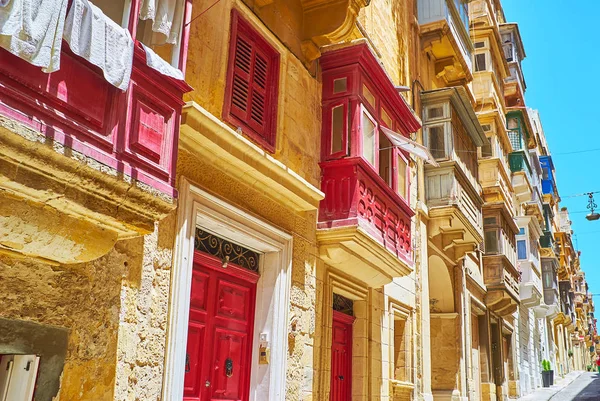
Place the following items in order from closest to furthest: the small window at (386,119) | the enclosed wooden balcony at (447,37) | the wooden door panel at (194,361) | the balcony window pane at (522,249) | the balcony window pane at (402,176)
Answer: the wooden door panel at (194,361) → the small window at (386,119) → the balcony window pane at (402,176) → the enclosed wooden balcony at (447,37) → the balcony window pane at (522,249)

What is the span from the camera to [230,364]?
7273 mm

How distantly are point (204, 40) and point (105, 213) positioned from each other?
3.00m

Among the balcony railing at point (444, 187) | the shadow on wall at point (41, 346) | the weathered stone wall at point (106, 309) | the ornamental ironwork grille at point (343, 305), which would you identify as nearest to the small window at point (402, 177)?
the ornamental ironwork grille at point (343, 305)

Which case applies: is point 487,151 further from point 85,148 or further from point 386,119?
point 85,148

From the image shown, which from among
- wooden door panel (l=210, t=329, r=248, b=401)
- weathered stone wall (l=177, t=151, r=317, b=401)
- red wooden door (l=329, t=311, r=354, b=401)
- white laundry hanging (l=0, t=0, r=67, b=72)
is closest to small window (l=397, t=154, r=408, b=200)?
red wooden door (l=329, t=311, r=354, b=401)

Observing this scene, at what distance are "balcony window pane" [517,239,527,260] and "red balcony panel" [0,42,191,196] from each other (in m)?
24.7

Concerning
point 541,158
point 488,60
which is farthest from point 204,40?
point 541,158

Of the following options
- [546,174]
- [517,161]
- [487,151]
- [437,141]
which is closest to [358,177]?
[437,141]

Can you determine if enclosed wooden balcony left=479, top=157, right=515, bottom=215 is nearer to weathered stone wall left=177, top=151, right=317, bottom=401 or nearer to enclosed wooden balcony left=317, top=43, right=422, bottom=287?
enclosed wooden balcony left=317, top=43, right=422, bottom=287

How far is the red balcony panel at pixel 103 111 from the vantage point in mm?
3980

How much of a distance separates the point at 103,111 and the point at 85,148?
39 cm

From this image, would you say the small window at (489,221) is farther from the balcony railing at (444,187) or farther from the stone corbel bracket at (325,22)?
the stone corbel bracket at (325,22)

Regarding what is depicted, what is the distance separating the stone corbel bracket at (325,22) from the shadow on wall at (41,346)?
5730 mm

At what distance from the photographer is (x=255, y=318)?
7766mm
